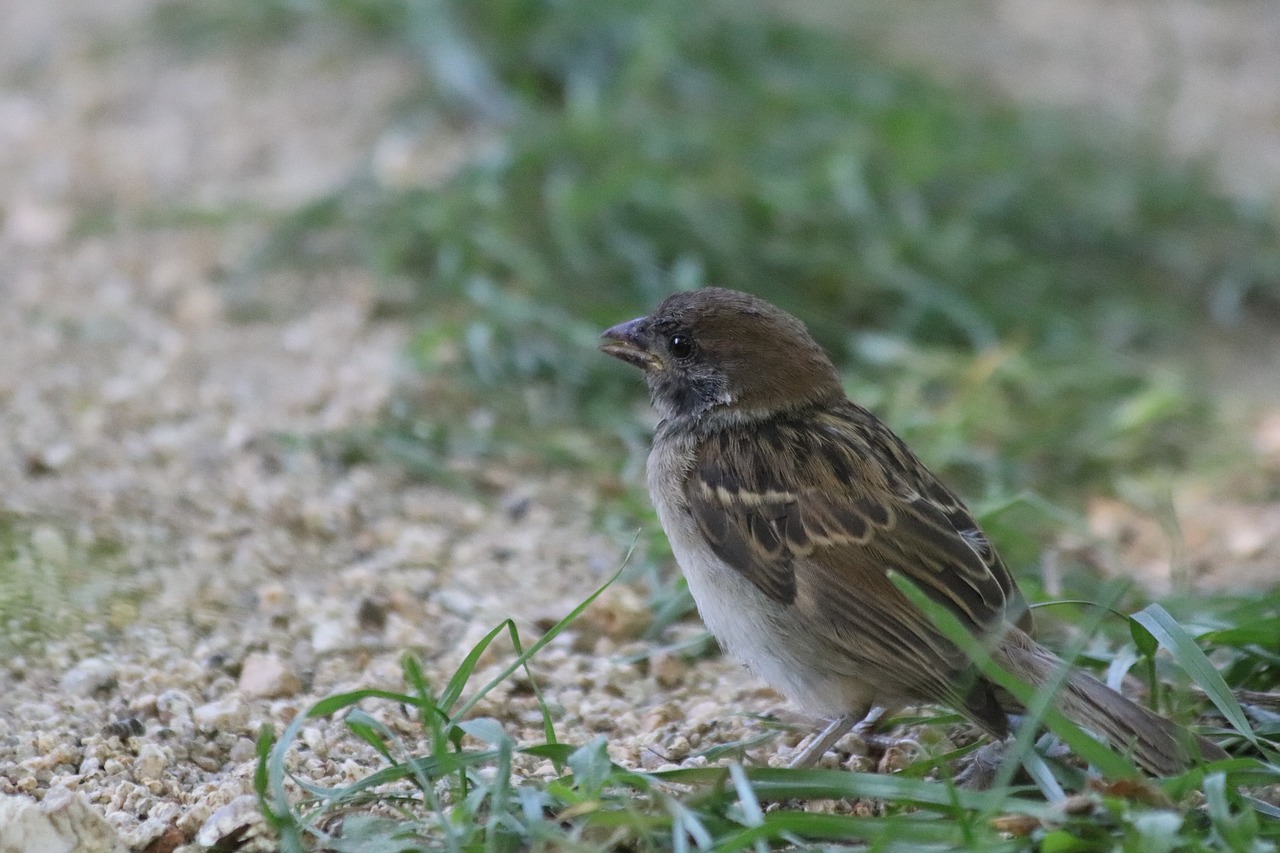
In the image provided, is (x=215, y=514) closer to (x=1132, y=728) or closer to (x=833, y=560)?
(x=833, y=560)

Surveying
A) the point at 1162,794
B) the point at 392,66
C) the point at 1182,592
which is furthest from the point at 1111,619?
the point at 392,66

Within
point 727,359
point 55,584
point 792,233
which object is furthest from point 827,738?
point 792,233

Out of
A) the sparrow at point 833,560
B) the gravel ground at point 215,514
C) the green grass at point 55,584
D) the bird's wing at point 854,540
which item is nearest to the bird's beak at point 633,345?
the sparrow at point 833,560

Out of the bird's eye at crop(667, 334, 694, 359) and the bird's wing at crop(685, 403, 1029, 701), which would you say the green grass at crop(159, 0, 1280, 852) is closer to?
the bird's wing at crop(685, 403, 1029, 701)

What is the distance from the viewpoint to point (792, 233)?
6086 mm

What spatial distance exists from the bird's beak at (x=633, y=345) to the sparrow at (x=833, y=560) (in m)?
0.22

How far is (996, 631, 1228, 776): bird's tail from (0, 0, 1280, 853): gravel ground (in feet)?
2.21

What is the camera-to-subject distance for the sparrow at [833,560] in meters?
2.91

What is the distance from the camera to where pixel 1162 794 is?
252cm

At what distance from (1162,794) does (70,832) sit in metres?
1.77

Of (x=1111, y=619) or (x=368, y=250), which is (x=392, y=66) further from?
(x=1111, y=619)

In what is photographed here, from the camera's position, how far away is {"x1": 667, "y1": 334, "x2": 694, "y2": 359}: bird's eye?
369cm

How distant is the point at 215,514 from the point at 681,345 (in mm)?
1385

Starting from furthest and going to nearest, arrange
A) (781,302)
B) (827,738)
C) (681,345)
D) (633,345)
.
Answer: (781,302) → (633,345) → (681,345) → (827,738)
